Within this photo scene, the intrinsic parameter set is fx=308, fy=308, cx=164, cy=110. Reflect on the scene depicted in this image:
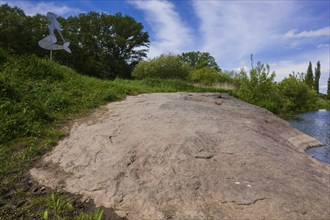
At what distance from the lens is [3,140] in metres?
4.80

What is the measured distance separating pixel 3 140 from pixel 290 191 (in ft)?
13.7

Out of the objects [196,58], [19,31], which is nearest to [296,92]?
[19,31]

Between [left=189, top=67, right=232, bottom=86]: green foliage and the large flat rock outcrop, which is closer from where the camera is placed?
the large flat rock outcrop

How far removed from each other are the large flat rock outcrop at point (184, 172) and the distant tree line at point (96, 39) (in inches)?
1289

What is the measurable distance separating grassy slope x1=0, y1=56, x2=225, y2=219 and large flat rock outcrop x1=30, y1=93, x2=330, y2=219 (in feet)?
0.94

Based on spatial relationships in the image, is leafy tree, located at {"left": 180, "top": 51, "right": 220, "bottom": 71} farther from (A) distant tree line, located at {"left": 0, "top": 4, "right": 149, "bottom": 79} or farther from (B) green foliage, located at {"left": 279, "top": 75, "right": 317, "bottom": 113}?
(B) green foliage, located at {"left": 279, "top": 75, "right": 317, "bottom": 113}

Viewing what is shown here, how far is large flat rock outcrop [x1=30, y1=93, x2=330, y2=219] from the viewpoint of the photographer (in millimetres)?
3113

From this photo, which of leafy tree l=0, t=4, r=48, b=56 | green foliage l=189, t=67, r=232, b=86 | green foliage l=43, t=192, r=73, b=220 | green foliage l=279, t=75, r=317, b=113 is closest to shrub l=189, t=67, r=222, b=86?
green foliage l=189, t=67, r=232, b=86

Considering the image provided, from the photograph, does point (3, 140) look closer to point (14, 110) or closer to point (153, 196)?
point (14, 110)

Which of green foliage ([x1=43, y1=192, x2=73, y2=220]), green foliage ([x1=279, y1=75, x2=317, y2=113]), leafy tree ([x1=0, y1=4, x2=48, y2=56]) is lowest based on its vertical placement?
green foliage ([x1=43, y1=192, x2=73, y2=220])

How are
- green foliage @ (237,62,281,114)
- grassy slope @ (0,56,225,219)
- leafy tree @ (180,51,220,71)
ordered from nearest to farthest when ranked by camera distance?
grassy slope @ (0,56,225,219), green foliage @ (237,62,281,114), leafy tree @ (180,51,220,71)

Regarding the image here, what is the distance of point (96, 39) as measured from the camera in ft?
155

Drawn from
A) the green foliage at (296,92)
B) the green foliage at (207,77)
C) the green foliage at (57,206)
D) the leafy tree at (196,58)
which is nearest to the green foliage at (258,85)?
the green foliage at (296,92)

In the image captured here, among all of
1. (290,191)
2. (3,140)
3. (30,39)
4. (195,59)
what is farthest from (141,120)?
(195,59)
